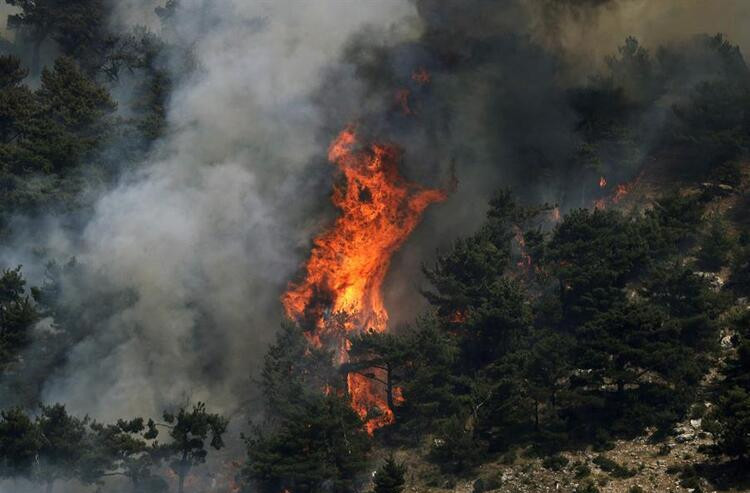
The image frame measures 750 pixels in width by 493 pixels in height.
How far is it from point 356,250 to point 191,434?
1839cm

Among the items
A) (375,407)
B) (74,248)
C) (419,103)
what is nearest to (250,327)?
(375,407)

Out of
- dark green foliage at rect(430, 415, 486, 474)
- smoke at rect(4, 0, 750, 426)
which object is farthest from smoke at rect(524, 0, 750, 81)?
dark green foliage at rect(430, 415, 486, 474)

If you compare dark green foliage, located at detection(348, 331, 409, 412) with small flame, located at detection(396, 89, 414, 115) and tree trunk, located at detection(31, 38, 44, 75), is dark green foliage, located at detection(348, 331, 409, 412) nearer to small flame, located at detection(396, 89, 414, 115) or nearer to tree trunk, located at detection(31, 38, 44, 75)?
small flame, located at detection(396, 89, 414, 115)

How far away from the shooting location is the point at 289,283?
6894 centimetres

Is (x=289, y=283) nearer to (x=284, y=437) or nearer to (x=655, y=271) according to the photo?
(x=284, y=437)

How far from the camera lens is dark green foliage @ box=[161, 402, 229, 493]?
57250 millimetres

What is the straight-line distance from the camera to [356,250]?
69750 mm

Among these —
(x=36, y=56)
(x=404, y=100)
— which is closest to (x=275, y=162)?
(x=404, y=100)

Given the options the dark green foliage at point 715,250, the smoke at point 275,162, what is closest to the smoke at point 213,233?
the smoke at point 275,162

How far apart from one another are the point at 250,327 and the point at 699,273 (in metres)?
31.2

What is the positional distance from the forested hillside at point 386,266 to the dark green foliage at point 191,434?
A: 0.16 meters

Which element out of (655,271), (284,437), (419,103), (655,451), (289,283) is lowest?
(655,451)

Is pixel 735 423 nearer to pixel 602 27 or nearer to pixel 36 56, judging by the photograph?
pixel 602 27

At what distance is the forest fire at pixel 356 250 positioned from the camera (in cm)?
6794
